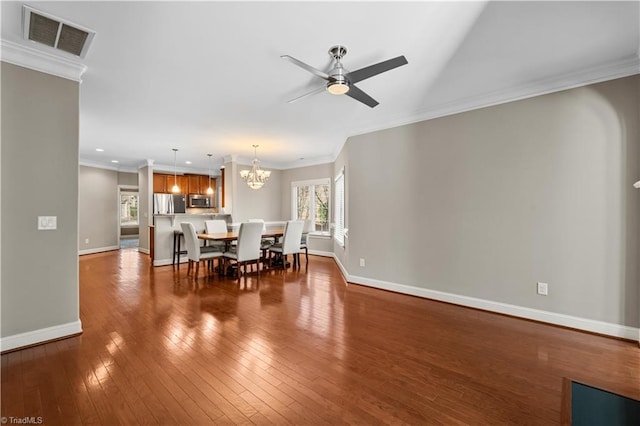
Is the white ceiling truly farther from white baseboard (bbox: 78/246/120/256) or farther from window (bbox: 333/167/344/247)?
white baseboard (bbox: 78/246/120/256)

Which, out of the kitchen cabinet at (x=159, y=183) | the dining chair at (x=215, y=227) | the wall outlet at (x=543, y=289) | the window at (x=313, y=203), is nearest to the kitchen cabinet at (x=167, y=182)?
the kitchen cabinet at (x=159, y=183)

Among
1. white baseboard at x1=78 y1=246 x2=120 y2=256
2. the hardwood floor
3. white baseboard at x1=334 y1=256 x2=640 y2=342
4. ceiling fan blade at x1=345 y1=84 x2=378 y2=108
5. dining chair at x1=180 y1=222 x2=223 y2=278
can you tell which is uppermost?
ceiling fan blade at x1=345 y1=84 x2=378 y2=108

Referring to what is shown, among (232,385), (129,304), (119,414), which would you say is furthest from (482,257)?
(129,304)

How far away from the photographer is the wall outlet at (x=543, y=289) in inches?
121

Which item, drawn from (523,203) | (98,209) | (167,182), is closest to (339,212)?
(523,203)

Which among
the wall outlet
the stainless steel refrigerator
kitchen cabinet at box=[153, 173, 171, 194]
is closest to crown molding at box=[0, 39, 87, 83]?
the wall outlet

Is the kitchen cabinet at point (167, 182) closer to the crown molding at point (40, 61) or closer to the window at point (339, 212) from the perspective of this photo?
the window at point (339, 212)

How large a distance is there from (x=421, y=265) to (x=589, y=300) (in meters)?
1.72

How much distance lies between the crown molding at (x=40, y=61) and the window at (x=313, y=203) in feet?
17.9

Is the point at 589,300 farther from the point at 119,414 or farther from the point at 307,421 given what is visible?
the point at 119,414

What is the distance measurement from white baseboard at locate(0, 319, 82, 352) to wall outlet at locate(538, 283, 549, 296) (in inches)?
190

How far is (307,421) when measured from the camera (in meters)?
1.63

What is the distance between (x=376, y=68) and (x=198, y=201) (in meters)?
8.28

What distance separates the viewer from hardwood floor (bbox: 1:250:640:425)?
1.72 m
